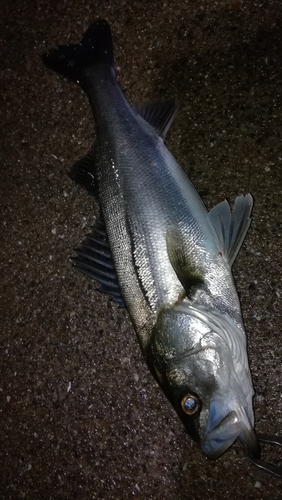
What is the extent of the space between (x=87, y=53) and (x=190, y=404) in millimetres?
1647

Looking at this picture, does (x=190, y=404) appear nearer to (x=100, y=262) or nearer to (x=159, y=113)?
(x=100, y=262)

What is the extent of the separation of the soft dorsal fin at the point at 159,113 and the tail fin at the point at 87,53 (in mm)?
291

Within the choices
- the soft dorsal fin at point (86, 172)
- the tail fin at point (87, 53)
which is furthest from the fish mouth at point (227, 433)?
the tail fin at point (87, 53)

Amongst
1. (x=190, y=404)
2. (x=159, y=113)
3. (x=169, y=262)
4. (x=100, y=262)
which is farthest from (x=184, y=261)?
(x=159, y=113)

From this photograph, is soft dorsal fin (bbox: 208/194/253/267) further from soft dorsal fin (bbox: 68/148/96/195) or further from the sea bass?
soft dorsal fin (bbox: 68/148/96/195)

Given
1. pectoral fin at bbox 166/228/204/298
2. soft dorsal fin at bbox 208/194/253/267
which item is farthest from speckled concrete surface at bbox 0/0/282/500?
pectoral fin at bbox 166/228/204/298

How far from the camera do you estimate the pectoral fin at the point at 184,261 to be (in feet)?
5.73

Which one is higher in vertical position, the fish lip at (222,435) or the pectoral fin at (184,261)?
the pectoral fin at (184,261)

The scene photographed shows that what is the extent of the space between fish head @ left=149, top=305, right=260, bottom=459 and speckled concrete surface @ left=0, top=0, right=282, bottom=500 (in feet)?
1.29

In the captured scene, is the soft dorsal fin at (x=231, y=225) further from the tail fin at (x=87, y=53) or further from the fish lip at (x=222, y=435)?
the tail fin at (x=87, y=53)

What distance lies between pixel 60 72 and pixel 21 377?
5.25ft

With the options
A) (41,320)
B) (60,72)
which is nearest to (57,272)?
(41,320)

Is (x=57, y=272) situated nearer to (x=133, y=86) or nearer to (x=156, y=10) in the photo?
(x=133, y=86)

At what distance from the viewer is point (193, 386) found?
64.2 inches
